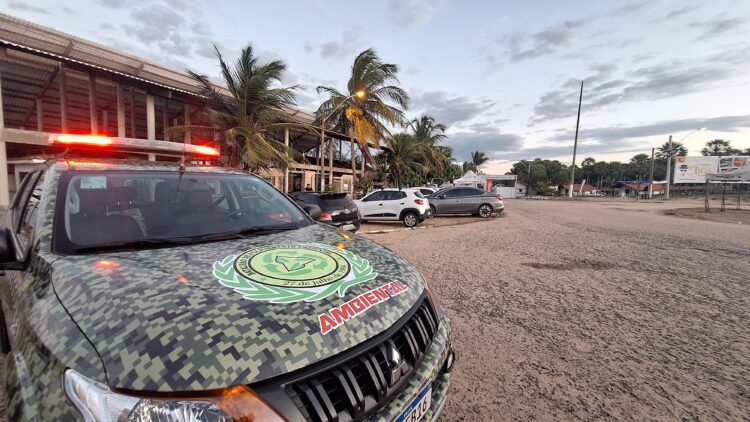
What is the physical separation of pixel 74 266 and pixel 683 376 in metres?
Answer: 3.85

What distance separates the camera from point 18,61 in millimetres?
10805

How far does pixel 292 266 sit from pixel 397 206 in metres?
10.7

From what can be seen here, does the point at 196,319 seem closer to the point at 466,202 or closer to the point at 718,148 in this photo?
the point at 466,202

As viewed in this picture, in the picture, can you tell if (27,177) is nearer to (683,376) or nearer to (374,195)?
(683,376)

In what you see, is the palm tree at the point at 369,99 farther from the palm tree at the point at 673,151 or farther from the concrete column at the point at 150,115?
the palm tree at the point at 673,151

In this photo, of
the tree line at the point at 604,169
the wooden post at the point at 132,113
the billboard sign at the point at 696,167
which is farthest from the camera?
the tree line at the point at 604,169

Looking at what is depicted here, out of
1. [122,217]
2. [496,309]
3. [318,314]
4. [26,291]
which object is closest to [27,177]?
[122,217]

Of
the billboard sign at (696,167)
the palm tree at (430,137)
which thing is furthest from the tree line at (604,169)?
the palm tree at (430,137)

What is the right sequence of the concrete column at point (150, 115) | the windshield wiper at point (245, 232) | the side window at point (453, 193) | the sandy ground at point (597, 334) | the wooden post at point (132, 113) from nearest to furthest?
the windshield wiper at point (245, 232) < the sandy ground at point (597, 334) < the concrete column at point (150, 115) < the wooden post at point (132, 113) < the side window at point (453, 193)

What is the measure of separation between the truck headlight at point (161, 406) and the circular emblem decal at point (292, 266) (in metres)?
0.47

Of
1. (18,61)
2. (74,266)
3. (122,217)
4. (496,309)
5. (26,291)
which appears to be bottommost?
(496,309)

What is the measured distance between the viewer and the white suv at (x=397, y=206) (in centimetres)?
1198

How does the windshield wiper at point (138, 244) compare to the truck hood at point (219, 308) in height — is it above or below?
above

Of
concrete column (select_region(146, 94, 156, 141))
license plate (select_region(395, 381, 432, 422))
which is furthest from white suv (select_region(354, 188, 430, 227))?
license plate (select_region(395, 381, 432, 422))
